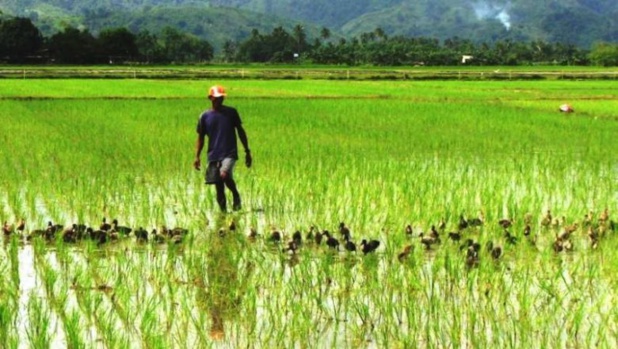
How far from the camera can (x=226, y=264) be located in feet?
17.0

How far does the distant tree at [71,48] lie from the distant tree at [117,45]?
3.87ft

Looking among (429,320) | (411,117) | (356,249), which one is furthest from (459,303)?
(411,117)

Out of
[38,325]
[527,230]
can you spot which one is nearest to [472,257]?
[527,230]

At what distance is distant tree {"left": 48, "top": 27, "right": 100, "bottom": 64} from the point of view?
63.1 meters

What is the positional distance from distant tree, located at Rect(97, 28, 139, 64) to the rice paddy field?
183 feet

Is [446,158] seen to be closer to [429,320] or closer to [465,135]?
[465,135]

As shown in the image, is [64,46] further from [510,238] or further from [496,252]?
[496,252]

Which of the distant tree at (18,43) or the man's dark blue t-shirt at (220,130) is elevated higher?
the distant tree at (18,43)

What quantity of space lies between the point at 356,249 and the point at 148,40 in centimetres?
8027

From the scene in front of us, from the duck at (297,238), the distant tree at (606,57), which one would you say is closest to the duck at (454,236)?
the duck at (297,238)

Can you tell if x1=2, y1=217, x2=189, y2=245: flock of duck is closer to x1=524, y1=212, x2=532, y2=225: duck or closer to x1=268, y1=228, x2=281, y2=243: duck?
x1=268, y1=228, x2=281, y2=243: duck

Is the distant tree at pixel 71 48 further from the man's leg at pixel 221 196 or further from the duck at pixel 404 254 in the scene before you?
the duck at pixel 404 254

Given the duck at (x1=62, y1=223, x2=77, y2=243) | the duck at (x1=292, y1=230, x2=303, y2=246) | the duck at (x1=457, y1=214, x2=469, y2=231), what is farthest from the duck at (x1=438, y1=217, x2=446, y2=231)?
the duck at (x1=62, y1=223, x2=77, y2=243)

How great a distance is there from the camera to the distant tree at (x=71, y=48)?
6309 centimetres
